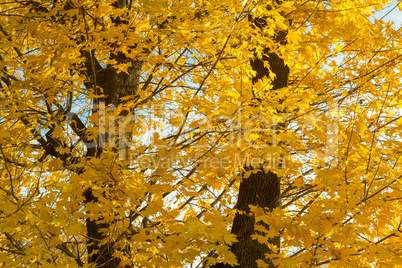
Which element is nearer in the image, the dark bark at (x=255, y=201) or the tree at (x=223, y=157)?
the tree at (x=223, y=157)

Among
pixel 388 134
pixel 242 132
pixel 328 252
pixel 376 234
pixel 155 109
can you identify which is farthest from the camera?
pixel 155 109

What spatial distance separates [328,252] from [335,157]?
1204mm

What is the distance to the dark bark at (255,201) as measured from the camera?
3072mm

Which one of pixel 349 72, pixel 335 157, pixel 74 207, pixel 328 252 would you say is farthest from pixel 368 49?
pixel 74 207

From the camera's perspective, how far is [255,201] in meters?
3.32

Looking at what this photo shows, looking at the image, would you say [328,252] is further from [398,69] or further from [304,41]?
[398,69]

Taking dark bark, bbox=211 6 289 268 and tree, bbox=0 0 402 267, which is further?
dark bark, bbox=211 6 289 268

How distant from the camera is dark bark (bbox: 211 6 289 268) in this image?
3072 millimetres

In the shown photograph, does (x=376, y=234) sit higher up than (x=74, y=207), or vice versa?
(x=74, y=207)

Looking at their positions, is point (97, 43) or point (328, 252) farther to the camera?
point (97, 43)

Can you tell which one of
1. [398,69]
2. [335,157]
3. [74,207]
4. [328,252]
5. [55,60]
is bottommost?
[328,252]

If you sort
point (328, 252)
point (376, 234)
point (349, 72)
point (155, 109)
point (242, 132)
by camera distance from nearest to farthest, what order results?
point (328, 252)
point (242, 132)
point (376, 234)
point (155, 109)
point (349, 72)

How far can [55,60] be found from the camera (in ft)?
9.73

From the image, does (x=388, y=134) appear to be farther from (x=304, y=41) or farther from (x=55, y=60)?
(x=55, y=60)
